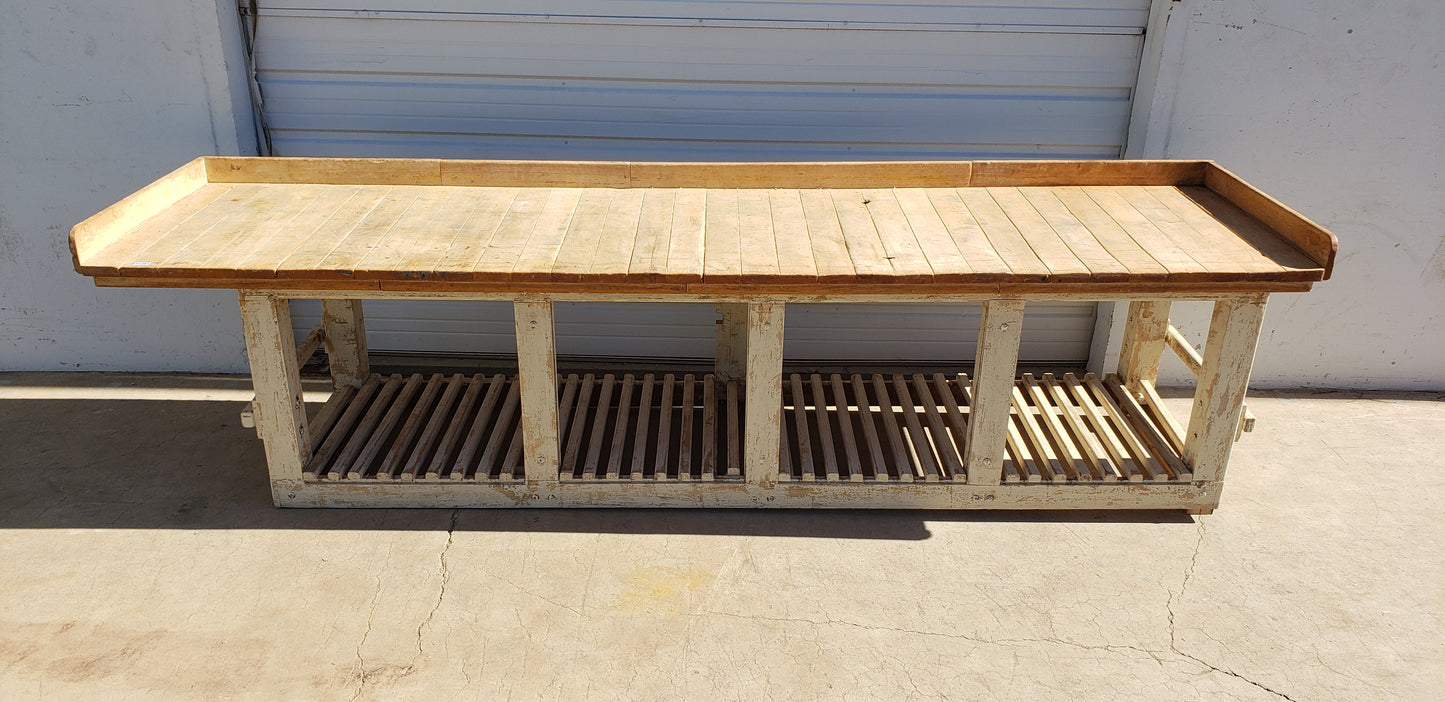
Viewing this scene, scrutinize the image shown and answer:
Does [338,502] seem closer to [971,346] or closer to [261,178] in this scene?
[261,178]

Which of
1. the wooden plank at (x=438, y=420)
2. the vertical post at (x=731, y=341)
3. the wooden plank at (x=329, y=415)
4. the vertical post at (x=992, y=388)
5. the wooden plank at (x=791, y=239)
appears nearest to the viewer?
the wooden plank at (x=791, y=239)

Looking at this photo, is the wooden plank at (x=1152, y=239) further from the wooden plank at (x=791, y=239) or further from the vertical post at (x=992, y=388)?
the wooden plank at (x=791, y=239)

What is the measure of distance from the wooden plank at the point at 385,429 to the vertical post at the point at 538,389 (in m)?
0.77

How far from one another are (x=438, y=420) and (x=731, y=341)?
1.67 m

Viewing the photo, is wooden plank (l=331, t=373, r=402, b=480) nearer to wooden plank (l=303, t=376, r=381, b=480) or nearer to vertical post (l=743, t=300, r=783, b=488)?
wooden plank (l=303, t=376, r=381, b=480)

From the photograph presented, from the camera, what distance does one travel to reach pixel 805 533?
13.8 feet

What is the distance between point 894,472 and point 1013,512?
1.95ft

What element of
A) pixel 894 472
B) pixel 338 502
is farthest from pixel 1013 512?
pixel 338 502

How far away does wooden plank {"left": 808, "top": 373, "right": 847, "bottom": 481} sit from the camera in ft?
14.4

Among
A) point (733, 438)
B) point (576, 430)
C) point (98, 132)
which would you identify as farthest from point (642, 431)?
point (98, 132)

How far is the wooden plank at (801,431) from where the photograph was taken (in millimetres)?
4391

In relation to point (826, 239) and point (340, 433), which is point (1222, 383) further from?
point (340, 433)

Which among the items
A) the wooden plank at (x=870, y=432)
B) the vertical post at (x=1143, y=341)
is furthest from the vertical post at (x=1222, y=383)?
the wooden plank at (x=870, y=432)

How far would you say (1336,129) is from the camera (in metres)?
5.17
